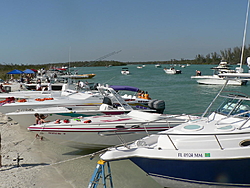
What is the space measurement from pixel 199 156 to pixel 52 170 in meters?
4.93

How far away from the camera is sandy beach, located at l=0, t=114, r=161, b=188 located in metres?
7.57

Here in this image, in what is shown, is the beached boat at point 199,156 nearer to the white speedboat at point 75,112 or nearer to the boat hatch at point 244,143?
the boat hatch at point 244,143

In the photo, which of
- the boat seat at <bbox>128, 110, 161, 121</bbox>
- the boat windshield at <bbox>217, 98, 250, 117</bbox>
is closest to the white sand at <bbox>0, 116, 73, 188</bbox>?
the boat seat at <bbox>128, 110, 161, 121</bbox>

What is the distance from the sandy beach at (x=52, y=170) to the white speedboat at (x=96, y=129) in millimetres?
651

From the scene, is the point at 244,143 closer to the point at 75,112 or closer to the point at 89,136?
the point at 89,136

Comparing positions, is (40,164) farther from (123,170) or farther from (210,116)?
(210,116)

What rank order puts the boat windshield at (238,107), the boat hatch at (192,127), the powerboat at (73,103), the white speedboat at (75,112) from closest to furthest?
the boat hatch at (192,127) < the boat windshield at (238,107) < the white speedboat at (75,112) < the powerboat at (73,103)

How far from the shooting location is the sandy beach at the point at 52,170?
7.57m

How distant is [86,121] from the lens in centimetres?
964

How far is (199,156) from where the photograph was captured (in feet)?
19.1

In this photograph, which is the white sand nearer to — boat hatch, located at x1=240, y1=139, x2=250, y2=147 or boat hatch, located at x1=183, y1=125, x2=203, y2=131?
boat hatch, located at x1=183, y1=125, x2=203, y2=131

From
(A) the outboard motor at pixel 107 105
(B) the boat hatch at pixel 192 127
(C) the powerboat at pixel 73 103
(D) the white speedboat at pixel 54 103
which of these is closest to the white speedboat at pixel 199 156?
(B) the boat hatch at pixel 192 127

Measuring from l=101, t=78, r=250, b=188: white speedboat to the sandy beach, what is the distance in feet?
5.29

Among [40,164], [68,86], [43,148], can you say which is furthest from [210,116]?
[68,86]
